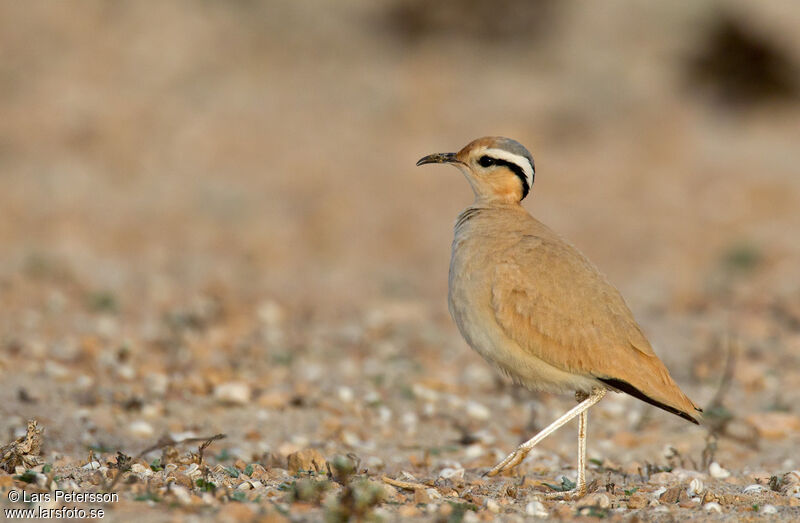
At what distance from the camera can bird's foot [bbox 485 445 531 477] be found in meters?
4.34

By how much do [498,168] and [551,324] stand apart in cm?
107

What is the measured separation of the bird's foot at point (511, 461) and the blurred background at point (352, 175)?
1134mm

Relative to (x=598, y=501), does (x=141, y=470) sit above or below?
below

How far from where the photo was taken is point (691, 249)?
10.6 m

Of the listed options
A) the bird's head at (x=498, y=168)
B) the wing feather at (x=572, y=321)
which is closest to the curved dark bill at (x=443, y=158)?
the bird's head at (x=498, y=168)

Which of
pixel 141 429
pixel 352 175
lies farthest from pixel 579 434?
pixel 352 175

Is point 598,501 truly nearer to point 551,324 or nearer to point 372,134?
point 551,324

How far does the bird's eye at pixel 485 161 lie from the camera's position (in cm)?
500

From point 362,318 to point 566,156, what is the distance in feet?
17.8

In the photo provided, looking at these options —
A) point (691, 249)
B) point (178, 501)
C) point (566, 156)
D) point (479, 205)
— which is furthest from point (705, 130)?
point (178, 501)

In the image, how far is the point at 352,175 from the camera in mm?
12070

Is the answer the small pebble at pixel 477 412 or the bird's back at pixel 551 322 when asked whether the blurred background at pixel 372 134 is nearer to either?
the small pebble at pixel 477 412

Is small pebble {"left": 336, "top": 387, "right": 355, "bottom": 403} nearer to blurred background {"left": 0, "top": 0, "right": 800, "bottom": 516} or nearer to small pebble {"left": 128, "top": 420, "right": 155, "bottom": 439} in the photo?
blurred background {"left": 0, "top": 0, "right": 800, "bottom": 516}

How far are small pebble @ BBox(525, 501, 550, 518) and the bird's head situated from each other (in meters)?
1.75
